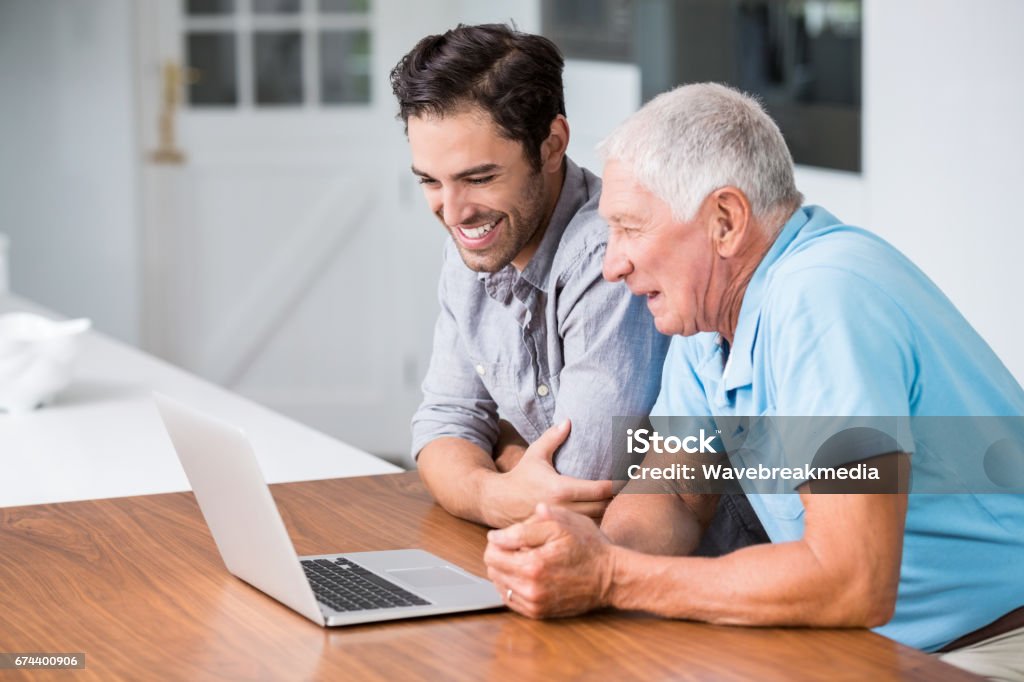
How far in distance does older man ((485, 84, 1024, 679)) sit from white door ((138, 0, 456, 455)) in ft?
14.0

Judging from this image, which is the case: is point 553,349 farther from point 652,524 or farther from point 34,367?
point 34,367

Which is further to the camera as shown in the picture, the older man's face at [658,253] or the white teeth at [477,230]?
the white teeth at [477,230]

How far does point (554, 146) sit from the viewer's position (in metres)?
2.10

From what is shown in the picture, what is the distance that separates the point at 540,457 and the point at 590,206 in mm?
412

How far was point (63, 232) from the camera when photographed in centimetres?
616

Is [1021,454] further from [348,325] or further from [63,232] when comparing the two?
[63,232]

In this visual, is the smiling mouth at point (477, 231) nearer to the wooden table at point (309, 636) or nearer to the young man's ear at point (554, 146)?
the young man's ear at point (554, 146)

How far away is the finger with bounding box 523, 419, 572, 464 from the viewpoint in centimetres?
196

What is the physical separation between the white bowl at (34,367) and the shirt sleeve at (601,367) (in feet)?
4.21

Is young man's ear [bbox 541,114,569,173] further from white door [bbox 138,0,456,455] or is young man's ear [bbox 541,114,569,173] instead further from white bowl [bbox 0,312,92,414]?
white door [bbox 138,0,456,455]

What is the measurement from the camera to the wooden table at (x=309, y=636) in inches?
55.3

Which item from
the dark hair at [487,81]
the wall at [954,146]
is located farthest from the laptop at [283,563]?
the wall at [954,146]

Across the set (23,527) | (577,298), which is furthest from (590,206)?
(23,527)

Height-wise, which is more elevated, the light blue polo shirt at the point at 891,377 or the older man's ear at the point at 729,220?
the older man's ear at the point at 729,220
